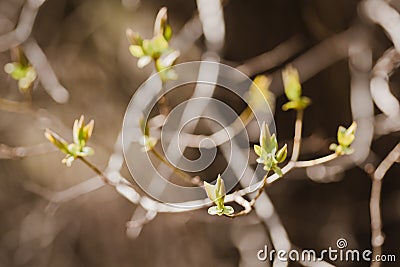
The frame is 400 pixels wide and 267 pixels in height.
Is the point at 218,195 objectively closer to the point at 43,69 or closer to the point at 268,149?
the point at 268,149

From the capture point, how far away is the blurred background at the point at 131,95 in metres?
1.06

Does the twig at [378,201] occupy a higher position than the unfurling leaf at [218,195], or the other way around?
the unfurling leaf at [218,195]

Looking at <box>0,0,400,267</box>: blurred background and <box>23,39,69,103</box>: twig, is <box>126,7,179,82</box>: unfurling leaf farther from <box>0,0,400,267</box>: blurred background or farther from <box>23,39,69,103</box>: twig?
<box>23,39,69,103</box>: twig

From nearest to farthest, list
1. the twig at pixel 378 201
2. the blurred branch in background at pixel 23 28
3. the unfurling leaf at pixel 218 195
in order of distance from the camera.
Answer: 1. the unfurling leaf at pixel 218 195
2. the twig at pixel 378 201
3. the blurred branch in background at pixel 23 28

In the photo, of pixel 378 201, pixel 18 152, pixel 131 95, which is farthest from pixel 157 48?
pixel 131 95

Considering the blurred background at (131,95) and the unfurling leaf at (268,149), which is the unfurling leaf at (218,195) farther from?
the blurred background at (131,95)

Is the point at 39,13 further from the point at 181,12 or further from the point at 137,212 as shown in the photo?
the point at 137,212

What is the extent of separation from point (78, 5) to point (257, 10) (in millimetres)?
395

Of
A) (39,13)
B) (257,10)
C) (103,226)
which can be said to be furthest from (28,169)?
(257,10)

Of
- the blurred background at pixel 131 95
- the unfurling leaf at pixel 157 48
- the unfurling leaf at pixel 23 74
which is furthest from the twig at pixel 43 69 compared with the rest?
the unfurling leaf at pixel 157 48

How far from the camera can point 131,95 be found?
45.6 inches

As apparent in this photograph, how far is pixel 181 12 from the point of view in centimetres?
111

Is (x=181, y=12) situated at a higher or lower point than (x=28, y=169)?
higher

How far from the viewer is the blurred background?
1.06m
